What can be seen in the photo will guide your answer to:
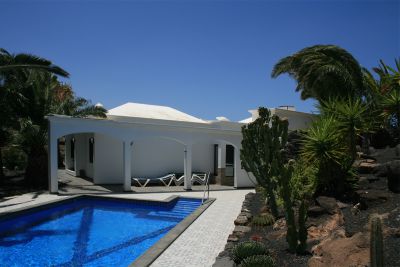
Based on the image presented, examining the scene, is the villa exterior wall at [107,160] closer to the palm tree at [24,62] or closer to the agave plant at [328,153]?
the palm tree at [24,62]

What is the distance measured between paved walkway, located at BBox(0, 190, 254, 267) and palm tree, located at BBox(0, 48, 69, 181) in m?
4.17

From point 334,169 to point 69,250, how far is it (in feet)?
25.9

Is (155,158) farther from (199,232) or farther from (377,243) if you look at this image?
(377,243)

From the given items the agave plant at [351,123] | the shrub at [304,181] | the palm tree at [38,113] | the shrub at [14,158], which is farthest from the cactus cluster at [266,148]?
the shrub at [14,158]

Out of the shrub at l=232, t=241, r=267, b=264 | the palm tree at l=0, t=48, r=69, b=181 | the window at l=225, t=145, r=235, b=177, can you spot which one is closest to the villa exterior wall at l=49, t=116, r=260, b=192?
the window at l=225, t=145, r=235, b=177

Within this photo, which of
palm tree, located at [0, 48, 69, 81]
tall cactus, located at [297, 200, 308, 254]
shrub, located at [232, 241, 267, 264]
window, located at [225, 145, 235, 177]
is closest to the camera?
shrub, located at [232, 241, 267, 264]

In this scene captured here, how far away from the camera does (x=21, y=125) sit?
16.6 meters

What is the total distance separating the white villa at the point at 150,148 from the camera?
18.0m

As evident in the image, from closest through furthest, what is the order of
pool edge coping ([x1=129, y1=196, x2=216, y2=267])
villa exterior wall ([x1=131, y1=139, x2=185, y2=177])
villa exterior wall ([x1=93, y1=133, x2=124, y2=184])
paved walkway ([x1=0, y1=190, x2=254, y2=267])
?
pool edge coping ([x1=129, y1=196, x2=216, y2=267]) < paved walkway ([x1=0, y1=190, x2=254, y2=267]) < villa exterior wall ([x1=93, y1=133, x2=124, y2=184]) < villa exterior wall ([x1=131, y1=139, x2=185, y2=177])

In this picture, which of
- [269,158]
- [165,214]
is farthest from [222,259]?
[165,214]

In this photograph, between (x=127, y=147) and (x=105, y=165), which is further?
(x=105, y=165)

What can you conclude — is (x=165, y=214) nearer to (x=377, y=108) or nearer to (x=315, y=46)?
(x=377, y=108)

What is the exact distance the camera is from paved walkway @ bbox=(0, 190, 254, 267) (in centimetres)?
711

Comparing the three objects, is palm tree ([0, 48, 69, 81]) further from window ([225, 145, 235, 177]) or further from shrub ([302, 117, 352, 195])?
window ([225, 145, 235, 177])
